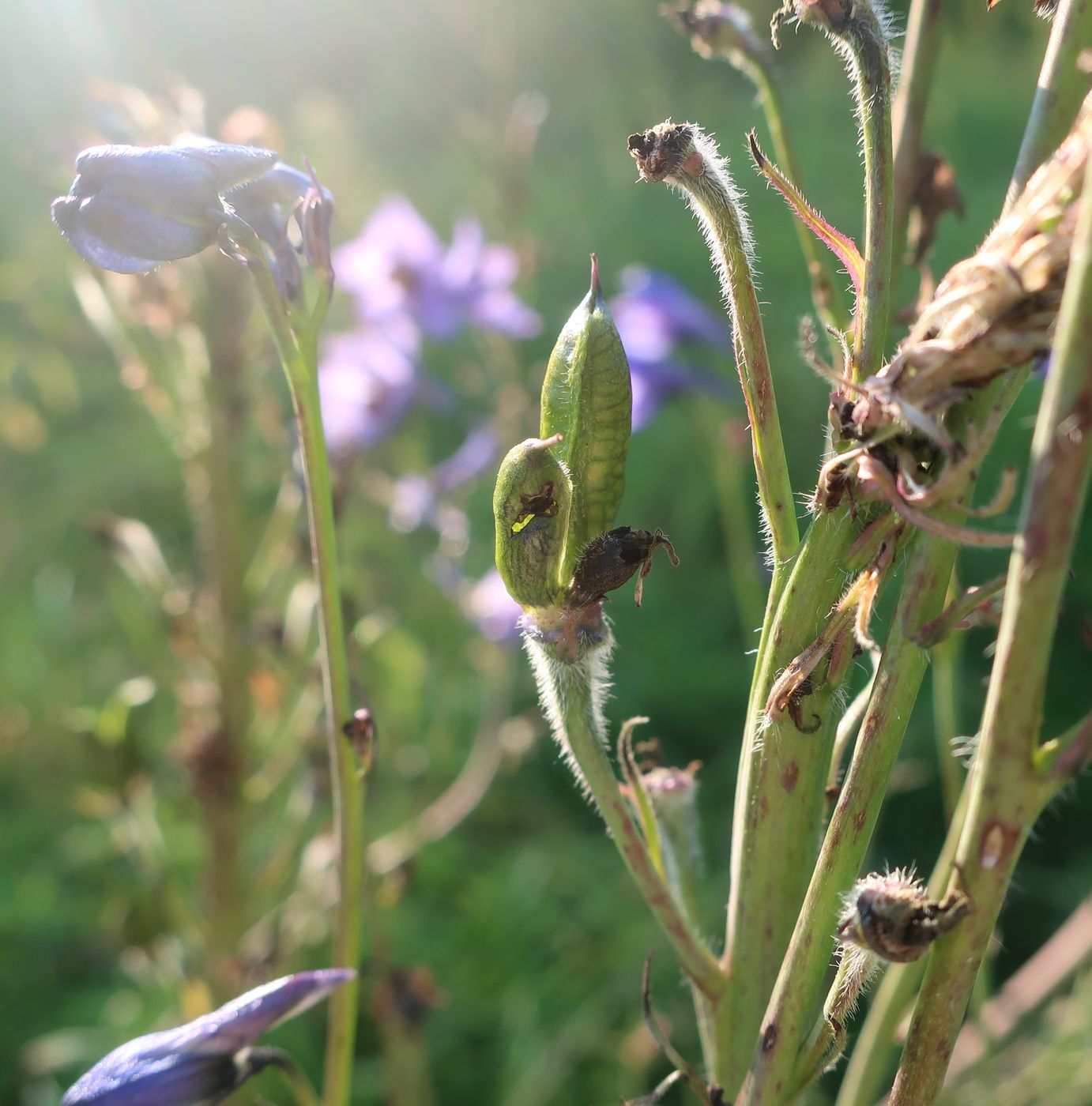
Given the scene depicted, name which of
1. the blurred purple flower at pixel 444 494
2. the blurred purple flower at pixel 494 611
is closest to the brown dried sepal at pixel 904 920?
the blurred purple flower at pixel 494 611

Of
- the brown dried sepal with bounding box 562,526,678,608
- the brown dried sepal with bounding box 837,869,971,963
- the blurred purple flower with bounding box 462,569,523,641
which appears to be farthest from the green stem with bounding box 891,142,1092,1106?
the blurred purple flower with bounding box 462,569,523,641

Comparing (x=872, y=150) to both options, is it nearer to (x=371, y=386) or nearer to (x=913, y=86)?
(x=913, y=86)

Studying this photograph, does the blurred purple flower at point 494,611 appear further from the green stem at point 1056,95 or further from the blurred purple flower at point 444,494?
the green stem at point 1056,95

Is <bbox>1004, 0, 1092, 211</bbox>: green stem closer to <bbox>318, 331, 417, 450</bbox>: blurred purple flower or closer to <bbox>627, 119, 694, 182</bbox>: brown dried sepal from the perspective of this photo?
<bbox>627, 119, 694, 182</bbox>: brown dried sepal

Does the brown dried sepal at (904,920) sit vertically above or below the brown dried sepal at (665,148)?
below

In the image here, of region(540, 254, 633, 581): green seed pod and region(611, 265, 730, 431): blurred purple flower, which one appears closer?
region(540, 254, 633, 581): green seed pod

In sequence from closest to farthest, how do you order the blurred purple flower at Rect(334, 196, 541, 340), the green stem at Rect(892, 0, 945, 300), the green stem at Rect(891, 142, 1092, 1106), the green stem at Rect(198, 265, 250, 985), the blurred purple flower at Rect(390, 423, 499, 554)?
1. the green stem at Rect(891, 142, 1092, 1106)
2. the green stem at Rect(892, 0, 945, 300)
3. the green stem at Rect(198, 265, 250, 985)
4. the blurred purple flower at Rect(390, 423, 499, 554)
5. the blurred purple flower at Rect(334, 196, 541, 340)
